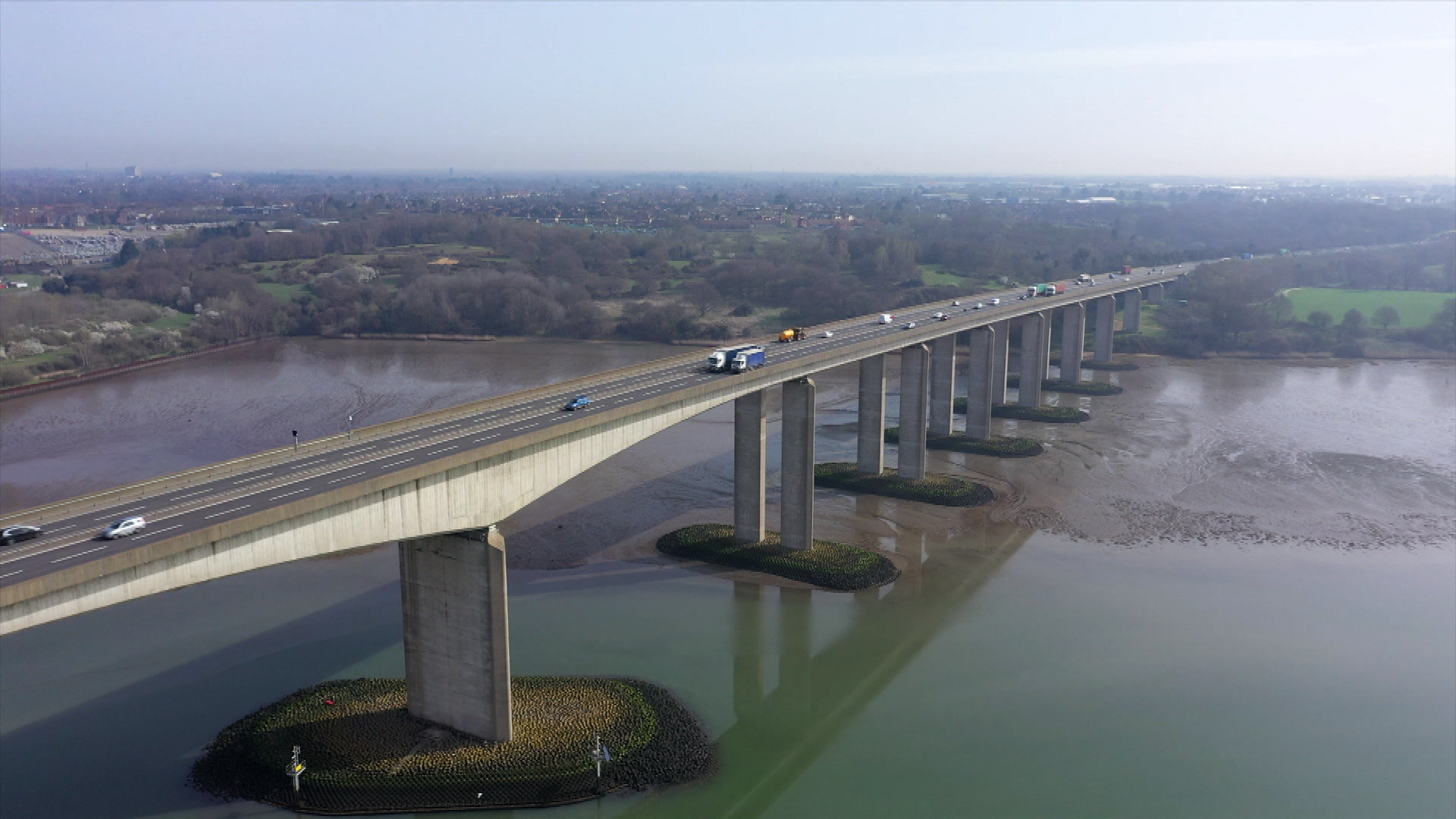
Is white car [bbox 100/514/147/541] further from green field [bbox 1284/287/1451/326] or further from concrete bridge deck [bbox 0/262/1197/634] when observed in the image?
green field [bbox 1284/287/1451/326]

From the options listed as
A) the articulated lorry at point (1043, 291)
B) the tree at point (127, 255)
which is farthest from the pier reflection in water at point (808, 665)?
the tree at point (127, 255)

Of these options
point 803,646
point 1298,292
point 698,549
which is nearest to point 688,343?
point 698,549

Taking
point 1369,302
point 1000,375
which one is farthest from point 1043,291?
point 1369,302

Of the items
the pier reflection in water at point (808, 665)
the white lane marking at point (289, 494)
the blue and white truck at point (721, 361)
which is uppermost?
the blue and white truck at point (721, 361)

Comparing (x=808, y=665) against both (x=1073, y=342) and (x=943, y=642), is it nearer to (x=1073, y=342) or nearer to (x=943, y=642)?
(x=943, y=642)

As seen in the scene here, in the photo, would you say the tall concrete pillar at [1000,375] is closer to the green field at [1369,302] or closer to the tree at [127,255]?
the green field at [1369,302]
